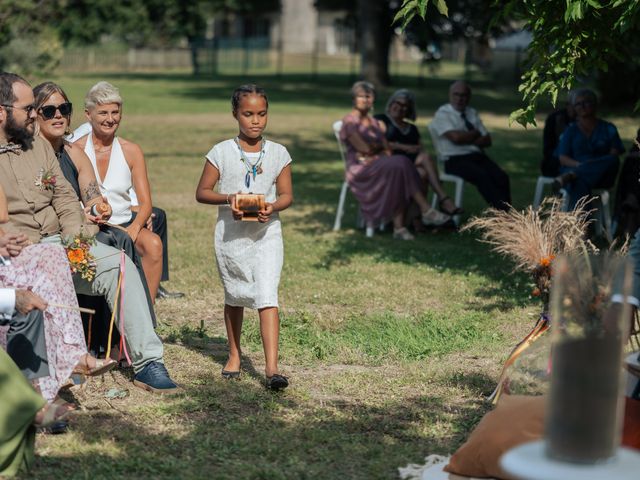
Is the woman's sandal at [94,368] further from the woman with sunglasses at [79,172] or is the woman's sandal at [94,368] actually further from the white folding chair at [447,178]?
the white folding chair at [447,178]

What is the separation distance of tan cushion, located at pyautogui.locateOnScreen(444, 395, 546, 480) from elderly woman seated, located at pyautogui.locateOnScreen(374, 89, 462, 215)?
24.2 feet

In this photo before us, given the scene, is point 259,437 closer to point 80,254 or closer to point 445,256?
point 80,254

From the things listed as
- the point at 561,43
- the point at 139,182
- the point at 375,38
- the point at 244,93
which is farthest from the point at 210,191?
the point at 375,38

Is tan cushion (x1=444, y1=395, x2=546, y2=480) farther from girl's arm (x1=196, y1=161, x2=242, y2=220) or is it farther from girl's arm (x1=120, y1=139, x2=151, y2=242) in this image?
girl's arm (x1=120, y1=139, x2=151, y2=242)

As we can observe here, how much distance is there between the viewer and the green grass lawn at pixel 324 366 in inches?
209

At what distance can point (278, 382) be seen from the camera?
632 cm

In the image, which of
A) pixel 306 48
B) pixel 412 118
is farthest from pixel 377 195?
pixel 306 48

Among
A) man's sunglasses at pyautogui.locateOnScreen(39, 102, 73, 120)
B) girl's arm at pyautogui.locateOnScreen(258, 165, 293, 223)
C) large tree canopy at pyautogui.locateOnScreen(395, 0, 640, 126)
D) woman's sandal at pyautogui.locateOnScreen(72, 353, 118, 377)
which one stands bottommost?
woman's sandal at pyautogui.locateOnScreen(72, 353, 118, 377)

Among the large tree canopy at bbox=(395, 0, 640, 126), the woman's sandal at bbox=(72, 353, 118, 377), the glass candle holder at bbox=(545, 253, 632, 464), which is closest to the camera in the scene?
the glass candle holder at bbox=(545, 253, 632, 464)

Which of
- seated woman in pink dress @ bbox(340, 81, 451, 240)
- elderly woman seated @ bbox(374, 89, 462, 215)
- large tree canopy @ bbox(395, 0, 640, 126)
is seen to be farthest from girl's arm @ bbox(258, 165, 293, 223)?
elderly woman seated @ bbox(374, 89, 462, 215)

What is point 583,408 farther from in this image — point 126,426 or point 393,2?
point 393,2

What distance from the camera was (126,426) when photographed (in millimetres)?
5758

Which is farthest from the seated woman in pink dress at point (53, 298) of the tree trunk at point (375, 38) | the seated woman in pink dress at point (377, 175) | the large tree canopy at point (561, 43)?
Answer: the tree trunk at point (375, 38)

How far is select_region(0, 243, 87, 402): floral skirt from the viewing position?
5.68 metres
